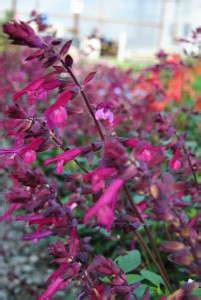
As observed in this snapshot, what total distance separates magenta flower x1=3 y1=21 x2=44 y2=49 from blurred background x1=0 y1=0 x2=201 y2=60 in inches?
620

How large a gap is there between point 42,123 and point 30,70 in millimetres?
2868

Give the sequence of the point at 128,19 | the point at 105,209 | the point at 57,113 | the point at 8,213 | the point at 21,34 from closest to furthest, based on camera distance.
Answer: the point at 105,209 < the point at 21,34 < the point at 57,113 < the point at 8,213 < the point at 128,19

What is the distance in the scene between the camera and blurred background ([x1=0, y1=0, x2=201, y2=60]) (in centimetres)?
1716

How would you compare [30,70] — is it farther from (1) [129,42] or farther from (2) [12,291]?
(1) [129,42]

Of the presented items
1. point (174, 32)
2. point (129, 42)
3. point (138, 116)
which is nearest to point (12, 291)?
point (138, 116)

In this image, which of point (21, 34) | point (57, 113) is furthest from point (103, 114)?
point (21, 34)

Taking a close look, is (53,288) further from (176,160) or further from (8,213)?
(176,160)

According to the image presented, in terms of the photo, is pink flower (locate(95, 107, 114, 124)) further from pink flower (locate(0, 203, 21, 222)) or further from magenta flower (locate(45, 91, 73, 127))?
pink flower (locate(0, 203, 21, 222))

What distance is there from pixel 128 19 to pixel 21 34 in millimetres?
17461

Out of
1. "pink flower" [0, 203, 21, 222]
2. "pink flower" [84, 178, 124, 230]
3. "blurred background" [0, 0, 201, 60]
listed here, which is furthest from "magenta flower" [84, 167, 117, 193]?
"blurred background" [0, 0, 201, 60]

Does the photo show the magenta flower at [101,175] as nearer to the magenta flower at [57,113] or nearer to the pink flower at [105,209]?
the pink flower at [105,209]

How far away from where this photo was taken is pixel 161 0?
60.8 feet

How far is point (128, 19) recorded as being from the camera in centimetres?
1803

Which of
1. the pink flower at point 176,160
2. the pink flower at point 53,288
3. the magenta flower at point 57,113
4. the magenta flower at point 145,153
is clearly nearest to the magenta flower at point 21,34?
the magenta flower at point 57,113
